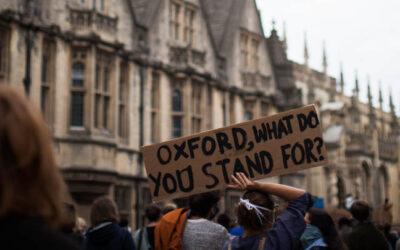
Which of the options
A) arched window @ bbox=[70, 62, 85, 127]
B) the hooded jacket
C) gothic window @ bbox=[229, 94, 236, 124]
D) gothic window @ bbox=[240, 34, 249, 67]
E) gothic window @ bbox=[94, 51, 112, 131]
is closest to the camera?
the hooded jacket

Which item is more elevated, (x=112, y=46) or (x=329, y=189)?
(x=112, y=46)

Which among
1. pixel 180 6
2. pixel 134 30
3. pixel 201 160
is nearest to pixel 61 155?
pixel 134 30

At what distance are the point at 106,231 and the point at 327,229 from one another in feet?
6.69

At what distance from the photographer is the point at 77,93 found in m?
16.6

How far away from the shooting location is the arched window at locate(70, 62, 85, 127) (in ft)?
54.1

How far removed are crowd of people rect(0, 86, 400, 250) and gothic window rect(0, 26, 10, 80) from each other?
7540 millimetres

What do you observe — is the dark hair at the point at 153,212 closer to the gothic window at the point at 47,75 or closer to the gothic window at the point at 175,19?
the gothic window at the point at 47,75

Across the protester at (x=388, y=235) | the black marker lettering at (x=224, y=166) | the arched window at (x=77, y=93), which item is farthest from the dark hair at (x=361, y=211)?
the arched window at (x=77, y=93)

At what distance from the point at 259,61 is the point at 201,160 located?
2130cm

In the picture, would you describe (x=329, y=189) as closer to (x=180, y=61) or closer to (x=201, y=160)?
(x=180, y=61)

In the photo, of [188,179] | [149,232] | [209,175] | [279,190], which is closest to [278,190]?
[279,190]

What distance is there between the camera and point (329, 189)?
3359 centimetres

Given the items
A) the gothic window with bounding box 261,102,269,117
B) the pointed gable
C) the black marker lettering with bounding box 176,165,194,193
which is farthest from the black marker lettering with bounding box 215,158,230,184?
the gothic window with bounding box 261,102,269,117

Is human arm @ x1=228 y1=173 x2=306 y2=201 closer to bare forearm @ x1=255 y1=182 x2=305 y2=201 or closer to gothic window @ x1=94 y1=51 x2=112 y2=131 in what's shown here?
bare forearm @ x1=255 y1=182 x2=305 y2=201
